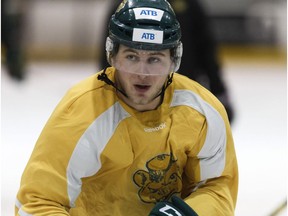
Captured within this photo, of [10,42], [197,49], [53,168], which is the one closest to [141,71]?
[53,168]

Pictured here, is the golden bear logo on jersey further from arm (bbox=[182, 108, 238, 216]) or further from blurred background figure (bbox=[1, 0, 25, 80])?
blurred background figure (bbox=[1, 0, 25, 80])

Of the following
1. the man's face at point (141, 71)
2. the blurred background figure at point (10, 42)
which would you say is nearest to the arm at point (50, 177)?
the man's face at point (141, 71)

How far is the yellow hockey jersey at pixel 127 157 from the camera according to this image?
2.16 meters

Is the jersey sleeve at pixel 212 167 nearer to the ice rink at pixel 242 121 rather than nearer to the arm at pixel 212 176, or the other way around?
the arm at pixel 212 176

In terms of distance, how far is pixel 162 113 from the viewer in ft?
7.53

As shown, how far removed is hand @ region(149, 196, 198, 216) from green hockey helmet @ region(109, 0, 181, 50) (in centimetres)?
43

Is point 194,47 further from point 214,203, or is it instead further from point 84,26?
point 84,26

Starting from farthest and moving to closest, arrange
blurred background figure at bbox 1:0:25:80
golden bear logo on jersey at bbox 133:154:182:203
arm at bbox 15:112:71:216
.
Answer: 1. blurred background figure at bbox 1:0:25:80
2. golden bear logo on jersey at bbox 133:154:182:203
3. arm at bbox 15:112:71:216

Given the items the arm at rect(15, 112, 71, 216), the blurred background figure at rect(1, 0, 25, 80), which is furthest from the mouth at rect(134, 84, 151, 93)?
the blurred background figure at rect(1, 0, 25, 80)

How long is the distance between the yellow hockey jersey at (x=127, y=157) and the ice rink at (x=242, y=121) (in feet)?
3.59

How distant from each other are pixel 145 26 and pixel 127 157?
14.4 inches

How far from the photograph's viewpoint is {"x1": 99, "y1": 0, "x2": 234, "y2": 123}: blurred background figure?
3729 millimetres

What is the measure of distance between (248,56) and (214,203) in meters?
6.02

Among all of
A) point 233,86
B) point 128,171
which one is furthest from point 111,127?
point 233,86
